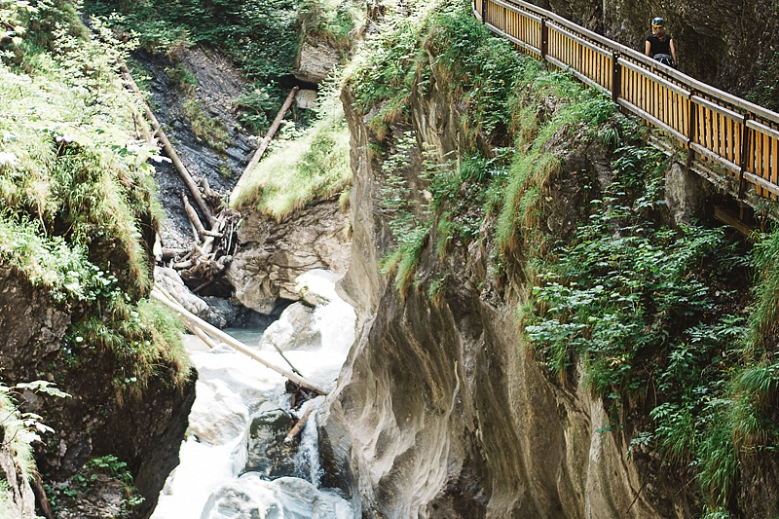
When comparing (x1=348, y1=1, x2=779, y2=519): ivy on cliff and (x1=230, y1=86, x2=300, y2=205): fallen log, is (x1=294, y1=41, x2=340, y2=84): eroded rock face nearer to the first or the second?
(x1=230, y1=86, x2=300, y2=205): fallen log

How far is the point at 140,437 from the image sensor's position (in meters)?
13.0

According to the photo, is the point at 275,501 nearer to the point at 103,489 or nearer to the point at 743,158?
the point at 103,489

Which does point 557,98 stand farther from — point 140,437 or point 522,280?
point 140,437

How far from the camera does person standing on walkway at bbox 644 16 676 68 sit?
31.5ft

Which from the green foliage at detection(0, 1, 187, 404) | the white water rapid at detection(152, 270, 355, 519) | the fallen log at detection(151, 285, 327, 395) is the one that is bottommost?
the white water rapid at detection(152, 270, 355, 519)

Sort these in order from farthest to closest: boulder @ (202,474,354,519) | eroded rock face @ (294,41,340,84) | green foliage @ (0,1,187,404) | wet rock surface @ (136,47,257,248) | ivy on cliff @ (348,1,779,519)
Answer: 1. eroded rock face @ (294,41,340,84)
2. wet rock surface @ (136,47,257,248)
3. boulder @ (202,474,354,519)
4. green foliage @ (0,1,187,404)
5. ivy on cliff @ (348,1,779,519)

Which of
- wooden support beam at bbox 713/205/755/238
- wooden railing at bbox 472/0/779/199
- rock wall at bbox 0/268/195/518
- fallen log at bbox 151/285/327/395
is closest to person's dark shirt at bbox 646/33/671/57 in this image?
wooden railing at bbox 472/0/779/199

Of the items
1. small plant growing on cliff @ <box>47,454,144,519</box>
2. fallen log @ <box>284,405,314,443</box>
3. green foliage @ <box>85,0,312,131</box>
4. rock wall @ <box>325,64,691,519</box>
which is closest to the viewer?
rock wall @ <box>325,64,691,519</box>

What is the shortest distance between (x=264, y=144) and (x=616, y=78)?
2252cm

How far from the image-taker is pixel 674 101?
7891 millimetres

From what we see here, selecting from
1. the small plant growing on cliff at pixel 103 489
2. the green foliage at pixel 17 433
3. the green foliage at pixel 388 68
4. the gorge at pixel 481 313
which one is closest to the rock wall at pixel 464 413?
the gorge at pixel 481 313

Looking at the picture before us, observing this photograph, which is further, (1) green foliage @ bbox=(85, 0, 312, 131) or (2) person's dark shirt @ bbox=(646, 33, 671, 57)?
(1) green foliage @ bbox=(85, 0, 312, 131)

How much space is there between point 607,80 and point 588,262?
290 cm

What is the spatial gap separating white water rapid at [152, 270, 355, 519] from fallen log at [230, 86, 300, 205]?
5.33 meters
